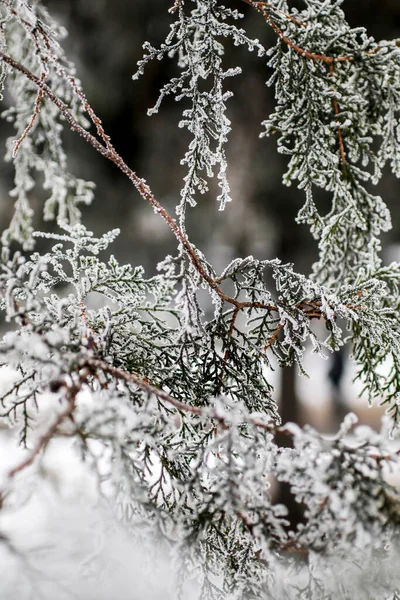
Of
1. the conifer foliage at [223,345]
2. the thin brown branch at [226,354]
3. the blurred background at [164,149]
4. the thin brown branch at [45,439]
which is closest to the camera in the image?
the thin brown branch at [45,439]

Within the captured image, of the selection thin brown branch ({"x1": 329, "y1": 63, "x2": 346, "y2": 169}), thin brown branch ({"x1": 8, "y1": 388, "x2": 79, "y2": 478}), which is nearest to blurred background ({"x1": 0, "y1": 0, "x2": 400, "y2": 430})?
thin brown branch ({"x1": 329, "y1": 63, "x2": 346, "y2": 169})

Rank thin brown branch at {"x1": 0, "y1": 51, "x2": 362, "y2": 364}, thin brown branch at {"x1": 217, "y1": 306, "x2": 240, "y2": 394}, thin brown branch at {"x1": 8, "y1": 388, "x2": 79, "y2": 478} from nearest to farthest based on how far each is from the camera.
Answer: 1. thin brown branch at {"x1": 8, "y1": 388, "x2": 79, "y2": 478}
2. thin brown branch at {"x1": 0, "y1": 51, "x2": 362, "y2": 364}
3. thin brown branch at {"x1": 217, "y1": 306, "x2": 240, "y2": 394}

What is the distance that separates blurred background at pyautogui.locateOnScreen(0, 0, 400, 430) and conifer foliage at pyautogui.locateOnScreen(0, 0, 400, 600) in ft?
9.55

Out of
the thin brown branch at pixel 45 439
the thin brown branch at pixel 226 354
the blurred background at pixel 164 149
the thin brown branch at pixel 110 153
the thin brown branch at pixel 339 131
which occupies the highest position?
the blurred background at pixel 164 149

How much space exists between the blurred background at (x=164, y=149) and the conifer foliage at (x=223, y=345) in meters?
2.91

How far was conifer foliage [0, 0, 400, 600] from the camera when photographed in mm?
916

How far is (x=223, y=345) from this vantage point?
1.36 metres

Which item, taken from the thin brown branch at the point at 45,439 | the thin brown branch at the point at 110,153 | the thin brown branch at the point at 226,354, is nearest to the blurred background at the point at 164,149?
the thin brown branch at the point at 110,153

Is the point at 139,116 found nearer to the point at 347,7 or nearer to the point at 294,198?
the point at 294,198

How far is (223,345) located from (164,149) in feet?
13.4

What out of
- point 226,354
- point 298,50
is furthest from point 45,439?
point 298,50

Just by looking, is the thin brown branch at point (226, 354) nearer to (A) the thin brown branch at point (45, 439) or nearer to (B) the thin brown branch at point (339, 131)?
(A) the thin brown branch at point (45, 439)

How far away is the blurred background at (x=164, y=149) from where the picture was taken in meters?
4.41

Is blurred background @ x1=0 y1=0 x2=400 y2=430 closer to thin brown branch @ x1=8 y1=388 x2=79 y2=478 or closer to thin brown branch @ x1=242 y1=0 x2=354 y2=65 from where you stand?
thin brown branch @ x1=242 y1=0 x2=354 y2=65
